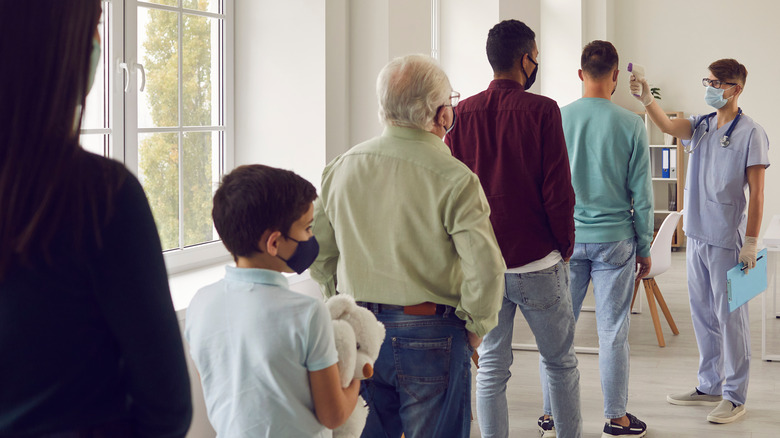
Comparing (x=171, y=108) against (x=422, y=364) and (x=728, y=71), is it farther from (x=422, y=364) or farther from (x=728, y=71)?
(x=728, y=71)

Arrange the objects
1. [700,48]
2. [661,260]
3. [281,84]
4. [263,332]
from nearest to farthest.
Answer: [263,332]
[281,84]
[661,260]
[700,48]

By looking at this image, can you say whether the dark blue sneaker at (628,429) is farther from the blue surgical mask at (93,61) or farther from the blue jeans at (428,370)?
the blue surgical mask at (93,61)

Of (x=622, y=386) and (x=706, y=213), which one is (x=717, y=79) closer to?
(x=706, y=213)

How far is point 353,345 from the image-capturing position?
5.02ft

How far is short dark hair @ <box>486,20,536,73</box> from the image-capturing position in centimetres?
257

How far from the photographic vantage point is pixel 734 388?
3.59 m

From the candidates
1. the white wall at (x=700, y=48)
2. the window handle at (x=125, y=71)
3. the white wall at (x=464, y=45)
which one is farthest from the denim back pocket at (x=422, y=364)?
the white wall at (x=700, y=48)

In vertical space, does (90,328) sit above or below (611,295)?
above

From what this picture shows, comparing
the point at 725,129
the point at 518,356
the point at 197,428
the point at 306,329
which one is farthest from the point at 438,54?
the point at 306,329

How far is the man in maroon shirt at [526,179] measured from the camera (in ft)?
8.27

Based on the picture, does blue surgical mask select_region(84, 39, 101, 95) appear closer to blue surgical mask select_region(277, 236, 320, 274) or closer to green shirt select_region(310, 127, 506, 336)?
blue surgical mask select_region(277, 236, 320, 274)

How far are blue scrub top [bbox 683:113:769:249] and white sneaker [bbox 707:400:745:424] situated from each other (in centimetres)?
72

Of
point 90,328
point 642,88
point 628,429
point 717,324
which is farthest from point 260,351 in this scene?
point 717,324

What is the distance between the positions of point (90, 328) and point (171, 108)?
223 cm
